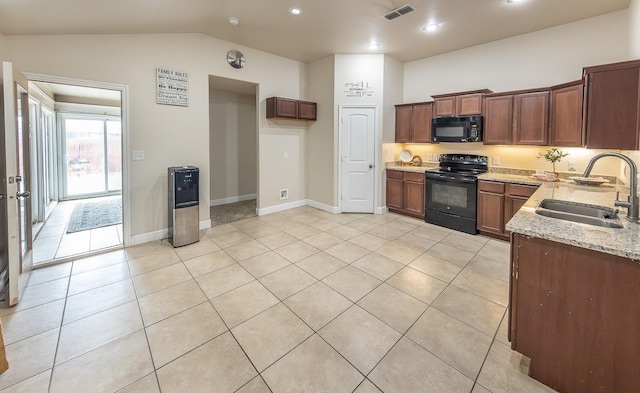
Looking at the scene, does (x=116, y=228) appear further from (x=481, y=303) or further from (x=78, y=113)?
(x=481, y=303)

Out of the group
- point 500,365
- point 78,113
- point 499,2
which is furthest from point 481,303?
point 78,113

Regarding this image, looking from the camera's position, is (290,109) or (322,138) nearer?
(290,109)

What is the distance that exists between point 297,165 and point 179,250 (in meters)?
2.91

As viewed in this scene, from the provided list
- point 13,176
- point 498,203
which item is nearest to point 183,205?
point 13,176

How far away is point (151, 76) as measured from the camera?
3.77 metres

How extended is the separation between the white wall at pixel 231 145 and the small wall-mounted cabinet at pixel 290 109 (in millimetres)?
1219

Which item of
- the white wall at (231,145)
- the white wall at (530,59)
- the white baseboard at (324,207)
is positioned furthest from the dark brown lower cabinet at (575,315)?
the white wall at (231,145)

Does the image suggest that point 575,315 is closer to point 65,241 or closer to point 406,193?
point 406,193

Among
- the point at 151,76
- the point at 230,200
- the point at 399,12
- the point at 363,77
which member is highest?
the point at 399,12

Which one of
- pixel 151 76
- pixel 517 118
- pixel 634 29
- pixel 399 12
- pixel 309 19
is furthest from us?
pixel 517 118

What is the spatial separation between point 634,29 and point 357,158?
3704mm

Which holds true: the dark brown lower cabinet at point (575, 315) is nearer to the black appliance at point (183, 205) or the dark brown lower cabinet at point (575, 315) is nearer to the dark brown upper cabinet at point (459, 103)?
the dark brown upper cabinet at point (459, 103)

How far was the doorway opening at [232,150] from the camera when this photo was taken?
6.02 m

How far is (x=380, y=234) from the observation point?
168 inches
